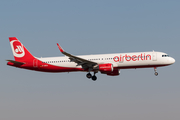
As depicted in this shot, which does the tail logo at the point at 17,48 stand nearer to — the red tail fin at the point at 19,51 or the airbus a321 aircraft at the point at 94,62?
the red tail fin at the point at 19,51

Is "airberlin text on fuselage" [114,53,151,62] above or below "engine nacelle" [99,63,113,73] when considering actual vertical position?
above

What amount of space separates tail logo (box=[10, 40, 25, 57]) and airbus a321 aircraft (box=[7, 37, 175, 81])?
0.66 ft

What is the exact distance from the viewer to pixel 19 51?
61.8 meters

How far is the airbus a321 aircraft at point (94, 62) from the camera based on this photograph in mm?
53812

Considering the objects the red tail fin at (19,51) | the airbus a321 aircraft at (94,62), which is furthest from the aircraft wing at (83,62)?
the red tail fin at (19,51)

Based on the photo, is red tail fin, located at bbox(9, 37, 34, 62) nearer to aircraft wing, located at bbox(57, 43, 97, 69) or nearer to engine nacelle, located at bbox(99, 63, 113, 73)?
aircraft wing, located at bbox(57, 43, 97, 69)

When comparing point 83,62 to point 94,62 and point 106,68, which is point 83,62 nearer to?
→ point 94,62

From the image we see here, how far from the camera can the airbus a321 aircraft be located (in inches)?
2119

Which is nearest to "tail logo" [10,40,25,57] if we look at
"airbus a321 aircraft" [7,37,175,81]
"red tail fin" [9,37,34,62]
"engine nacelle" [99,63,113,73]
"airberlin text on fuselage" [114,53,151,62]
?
"red tail fin" [9,37,34,62]

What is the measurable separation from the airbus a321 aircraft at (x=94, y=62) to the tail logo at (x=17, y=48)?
0.20 meters

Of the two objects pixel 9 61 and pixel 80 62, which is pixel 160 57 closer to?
pixel 80 62

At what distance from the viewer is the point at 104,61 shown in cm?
5541

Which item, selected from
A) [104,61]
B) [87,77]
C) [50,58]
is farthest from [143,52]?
[50,58]

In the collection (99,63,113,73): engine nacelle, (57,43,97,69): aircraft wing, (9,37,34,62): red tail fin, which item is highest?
(9,37,34,62): red tail fin
